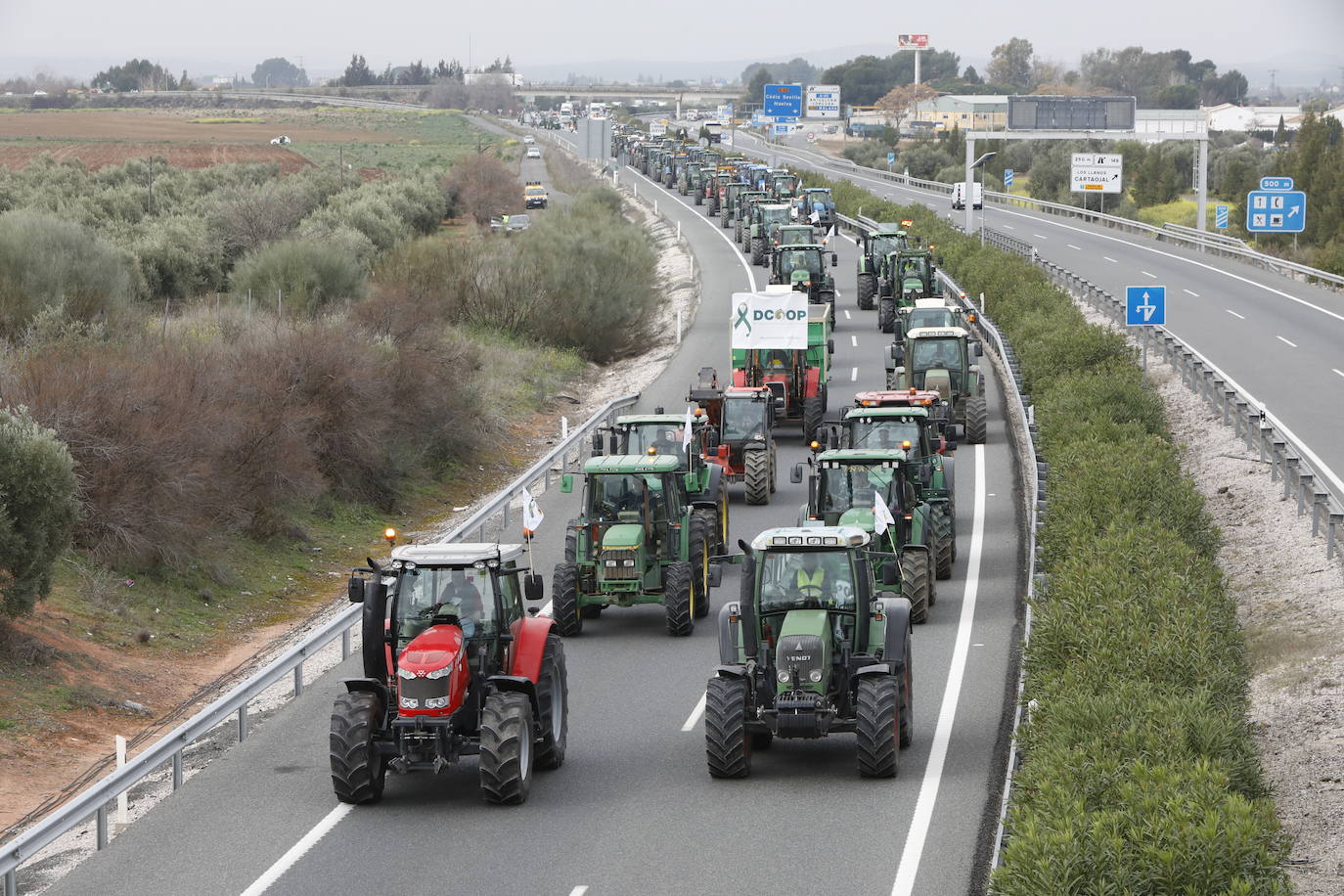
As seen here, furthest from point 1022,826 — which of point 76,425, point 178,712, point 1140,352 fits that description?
point 1140,352

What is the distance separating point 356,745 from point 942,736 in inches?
242

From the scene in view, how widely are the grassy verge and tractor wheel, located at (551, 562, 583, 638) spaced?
6.10 m

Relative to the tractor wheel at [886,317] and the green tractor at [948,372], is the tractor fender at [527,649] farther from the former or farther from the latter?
the tractor wheel at [886,317]

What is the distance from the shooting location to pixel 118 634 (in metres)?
23.4

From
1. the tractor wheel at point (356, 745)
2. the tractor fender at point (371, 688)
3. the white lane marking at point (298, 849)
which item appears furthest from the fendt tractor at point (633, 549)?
the white lane marking at point (298, 849)

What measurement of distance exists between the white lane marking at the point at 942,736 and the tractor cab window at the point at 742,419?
15.4 feet

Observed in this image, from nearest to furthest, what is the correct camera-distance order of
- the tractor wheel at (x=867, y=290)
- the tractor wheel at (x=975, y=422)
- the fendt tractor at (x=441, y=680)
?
the fendt tractor at (x=441, y=680) → the tractor wheel at (x=975, y=422) → the tractor wheel at (x=867, y=290)

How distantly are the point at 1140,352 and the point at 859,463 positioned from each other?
76.4 ft

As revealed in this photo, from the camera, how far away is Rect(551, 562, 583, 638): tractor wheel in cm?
2202

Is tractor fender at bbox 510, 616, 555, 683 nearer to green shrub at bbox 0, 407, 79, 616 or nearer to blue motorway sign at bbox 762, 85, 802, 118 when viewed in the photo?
green shrub at bbox 0, 407, 79, 616

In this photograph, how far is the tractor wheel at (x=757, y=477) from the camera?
100 ft

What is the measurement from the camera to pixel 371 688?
50.2 ft

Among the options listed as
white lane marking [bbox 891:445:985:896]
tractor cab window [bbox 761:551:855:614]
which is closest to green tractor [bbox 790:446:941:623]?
white lane marking [bbox 891:445:985:896]

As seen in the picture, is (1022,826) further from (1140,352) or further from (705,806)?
(1140,352)
